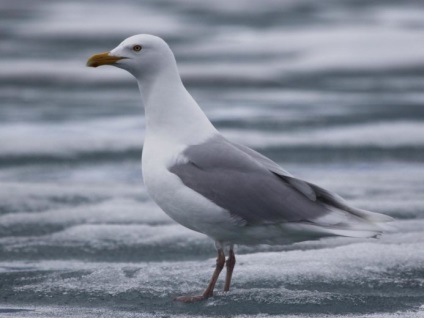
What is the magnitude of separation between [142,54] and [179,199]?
94 cm

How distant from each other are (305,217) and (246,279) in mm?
724

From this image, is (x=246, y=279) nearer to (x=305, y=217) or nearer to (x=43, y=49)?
(x=305, y=217)

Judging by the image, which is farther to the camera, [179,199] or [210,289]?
[210,289]

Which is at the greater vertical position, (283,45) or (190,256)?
(283,45)

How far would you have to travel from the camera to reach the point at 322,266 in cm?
575

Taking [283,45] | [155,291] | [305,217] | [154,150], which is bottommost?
[155,291]

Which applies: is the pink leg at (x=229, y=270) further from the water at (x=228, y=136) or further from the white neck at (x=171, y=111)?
the white neck at (x=171, y=111)

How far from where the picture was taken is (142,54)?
5535mm

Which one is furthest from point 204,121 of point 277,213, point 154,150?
point 277,213

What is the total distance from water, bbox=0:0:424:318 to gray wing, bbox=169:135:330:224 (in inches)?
18.6

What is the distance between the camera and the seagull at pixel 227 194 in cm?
507

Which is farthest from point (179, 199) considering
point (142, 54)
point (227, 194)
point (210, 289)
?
point (142, 54)

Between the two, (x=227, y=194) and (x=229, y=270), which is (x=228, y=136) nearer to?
(x=229, y=270)

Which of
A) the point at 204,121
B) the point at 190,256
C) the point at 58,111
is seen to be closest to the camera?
the point at 204,121
